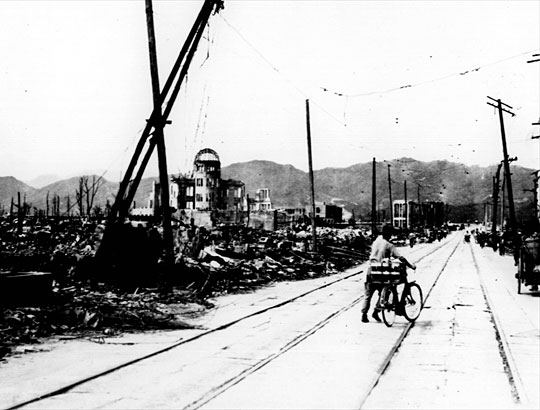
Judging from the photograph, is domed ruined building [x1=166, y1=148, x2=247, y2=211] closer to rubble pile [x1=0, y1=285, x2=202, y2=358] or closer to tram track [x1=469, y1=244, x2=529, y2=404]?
rubble pile [x1=0, y1=285, x2=202, y2=358]

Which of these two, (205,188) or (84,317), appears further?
(205,188)

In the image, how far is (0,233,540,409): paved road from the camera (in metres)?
6.41

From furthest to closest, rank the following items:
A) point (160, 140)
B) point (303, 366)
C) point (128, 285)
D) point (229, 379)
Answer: point (160, 140) → point (128, 285) → point (303, 366) → point (229, 379)

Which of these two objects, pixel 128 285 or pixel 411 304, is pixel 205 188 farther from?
pixel 411 304

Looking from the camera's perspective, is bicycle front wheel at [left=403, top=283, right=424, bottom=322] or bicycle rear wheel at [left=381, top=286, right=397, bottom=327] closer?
bicycle rear wheel at [left=381, top=286, right=397, bottom=327]

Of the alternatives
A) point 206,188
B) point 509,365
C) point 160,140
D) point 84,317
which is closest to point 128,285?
point 160,140

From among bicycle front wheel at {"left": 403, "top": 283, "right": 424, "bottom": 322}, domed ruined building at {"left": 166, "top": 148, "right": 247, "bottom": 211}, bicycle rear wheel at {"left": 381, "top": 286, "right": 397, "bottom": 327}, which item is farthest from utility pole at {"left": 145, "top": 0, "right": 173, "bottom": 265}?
domed ruined building at {"left": 166, "top": 148, "right": 247, "bottom": 211}

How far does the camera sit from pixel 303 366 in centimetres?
793

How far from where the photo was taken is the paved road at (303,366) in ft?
21.0

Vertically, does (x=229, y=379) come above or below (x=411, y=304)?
below

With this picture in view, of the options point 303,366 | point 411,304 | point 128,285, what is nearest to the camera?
point 303,366

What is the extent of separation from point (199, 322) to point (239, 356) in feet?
11.6

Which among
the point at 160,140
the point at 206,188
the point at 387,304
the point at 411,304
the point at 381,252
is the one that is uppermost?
the point at 206,188

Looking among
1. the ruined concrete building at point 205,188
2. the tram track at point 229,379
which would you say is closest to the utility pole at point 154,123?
the tram track at point 229,379
